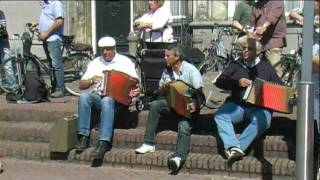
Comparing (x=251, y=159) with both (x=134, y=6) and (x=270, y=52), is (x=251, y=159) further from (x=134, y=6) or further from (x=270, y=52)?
(x=134, y=6)

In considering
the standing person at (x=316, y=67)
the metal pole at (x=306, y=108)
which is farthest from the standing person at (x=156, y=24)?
the metal pole at (x=306, y=108)

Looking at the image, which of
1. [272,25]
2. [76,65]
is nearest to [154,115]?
[272,25]

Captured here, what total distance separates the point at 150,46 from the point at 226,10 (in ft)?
17.9

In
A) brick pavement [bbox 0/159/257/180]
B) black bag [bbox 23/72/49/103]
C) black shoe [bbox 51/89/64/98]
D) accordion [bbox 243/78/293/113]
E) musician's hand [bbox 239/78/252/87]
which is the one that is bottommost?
brick pavement [bbox 0/159/257/180]

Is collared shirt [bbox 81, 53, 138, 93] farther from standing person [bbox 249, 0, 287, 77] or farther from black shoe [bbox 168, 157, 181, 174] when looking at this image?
standing person [bbox 249, 0, 287, 77]

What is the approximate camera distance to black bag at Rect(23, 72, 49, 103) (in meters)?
9.17

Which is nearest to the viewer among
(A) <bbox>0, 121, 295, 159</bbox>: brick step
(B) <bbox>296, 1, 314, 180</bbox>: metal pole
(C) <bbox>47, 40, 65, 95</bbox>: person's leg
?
(B) <bbox>296, 1, 314, 180</bbox>: metal pole

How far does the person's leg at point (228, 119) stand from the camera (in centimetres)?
693

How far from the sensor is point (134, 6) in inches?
567

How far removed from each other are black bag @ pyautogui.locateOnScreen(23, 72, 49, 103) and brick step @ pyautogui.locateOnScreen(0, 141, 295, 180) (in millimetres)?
1081

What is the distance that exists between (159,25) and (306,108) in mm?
3606

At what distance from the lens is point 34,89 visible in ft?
30.3

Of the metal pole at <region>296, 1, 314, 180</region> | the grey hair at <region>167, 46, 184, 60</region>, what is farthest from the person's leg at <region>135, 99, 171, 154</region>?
the metal pole at <region>296, 1, 314, 180</region>

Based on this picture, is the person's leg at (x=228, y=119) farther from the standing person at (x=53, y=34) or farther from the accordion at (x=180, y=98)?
the standing person at (x=53, y=34)
